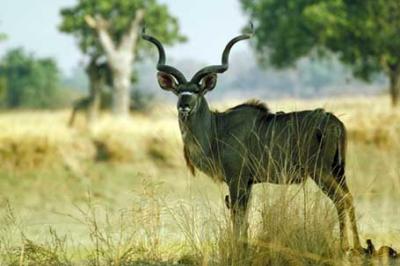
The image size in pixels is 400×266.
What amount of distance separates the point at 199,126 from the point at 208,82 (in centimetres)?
47

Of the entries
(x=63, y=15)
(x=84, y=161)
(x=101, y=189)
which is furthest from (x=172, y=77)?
(x=63, y=15)

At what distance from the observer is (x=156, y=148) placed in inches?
845

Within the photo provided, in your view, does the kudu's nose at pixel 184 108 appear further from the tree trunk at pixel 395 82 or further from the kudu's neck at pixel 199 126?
the tree trunk at pixel 395 82

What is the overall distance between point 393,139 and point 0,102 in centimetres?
4778

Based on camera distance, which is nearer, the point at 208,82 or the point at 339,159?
the point at 339,159

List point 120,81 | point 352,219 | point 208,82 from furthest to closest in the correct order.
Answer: point 120,81, point 208,82, point 352,219

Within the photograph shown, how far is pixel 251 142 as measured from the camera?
380 inches

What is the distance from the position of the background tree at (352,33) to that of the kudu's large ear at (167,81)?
26.6 meters

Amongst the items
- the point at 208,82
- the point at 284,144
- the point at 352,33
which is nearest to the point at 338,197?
the point at 284,144

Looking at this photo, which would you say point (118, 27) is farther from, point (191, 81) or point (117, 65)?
point (191, 81)

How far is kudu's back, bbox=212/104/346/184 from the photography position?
912cm

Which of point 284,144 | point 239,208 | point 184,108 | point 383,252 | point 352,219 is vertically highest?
point 184,108

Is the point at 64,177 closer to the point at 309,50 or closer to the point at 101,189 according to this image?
the point at 101,189

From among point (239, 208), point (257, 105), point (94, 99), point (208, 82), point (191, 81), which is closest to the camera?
point (239, 208)
